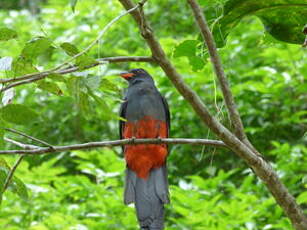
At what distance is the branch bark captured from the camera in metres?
1.50

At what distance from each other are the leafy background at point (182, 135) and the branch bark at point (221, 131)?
0.39 meters

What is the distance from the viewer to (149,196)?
3.14 meters

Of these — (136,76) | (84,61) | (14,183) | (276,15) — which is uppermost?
(136,76)

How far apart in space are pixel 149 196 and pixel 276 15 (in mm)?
1683

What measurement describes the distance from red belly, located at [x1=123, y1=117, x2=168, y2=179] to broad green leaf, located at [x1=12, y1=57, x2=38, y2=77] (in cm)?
205

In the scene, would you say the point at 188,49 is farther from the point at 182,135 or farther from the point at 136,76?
the point at 182,135

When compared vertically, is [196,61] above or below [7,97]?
above

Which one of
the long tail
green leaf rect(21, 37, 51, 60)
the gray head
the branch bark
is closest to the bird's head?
the gray head

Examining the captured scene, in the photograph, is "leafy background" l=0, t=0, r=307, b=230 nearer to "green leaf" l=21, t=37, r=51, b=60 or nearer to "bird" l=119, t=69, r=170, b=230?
"bird" l=119, t=69, r=170, b=230

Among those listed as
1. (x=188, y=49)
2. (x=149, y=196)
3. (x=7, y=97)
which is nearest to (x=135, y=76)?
(x=149, y=196)

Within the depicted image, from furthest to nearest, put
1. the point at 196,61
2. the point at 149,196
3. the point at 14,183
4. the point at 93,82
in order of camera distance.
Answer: the point at 149,196, the point at 196,61, the point at 14,183, the point at 93,82

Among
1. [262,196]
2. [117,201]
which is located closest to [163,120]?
[117,201]

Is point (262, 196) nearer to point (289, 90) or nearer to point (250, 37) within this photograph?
point (289, 90)

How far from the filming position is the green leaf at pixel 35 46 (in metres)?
1.33
